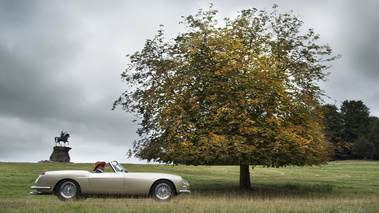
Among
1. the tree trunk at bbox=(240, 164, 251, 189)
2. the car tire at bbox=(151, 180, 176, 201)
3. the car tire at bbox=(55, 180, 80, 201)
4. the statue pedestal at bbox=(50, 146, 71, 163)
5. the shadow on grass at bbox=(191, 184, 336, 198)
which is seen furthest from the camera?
the statue pedestal at bbox=(50, 146, 71, 163)

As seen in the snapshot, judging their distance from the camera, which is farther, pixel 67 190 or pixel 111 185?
pixel 67 190

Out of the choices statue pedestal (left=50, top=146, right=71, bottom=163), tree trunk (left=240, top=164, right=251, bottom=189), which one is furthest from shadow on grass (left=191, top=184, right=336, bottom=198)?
statue pedestal (left=50, top=146, right=71, bottom=163)

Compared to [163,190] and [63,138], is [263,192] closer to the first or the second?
[163,190]

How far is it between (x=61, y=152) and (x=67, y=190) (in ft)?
117

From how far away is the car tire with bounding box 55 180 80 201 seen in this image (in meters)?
12.9

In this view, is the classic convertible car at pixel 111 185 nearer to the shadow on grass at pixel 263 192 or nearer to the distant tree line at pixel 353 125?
the shadow on grass at pixel 263 192

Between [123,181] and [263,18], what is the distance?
58.9 feet

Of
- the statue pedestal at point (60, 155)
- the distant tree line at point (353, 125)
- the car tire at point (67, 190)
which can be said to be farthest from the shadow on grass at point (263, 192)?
the distant tree line at point (353, 125)

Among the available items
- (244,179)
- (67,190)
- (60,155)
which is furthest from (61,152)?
(67,190)

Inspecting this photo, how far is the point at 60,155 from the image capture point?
46.2 meters

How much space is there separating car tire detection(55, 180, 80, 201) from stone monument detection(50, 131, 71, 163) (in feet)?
116

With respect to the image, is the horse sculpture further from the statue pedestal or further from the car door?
the car door

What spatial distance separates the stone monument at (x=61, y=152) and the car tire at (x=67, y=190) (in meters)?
35.4

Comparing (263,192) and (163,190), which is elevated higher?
(163,190)
